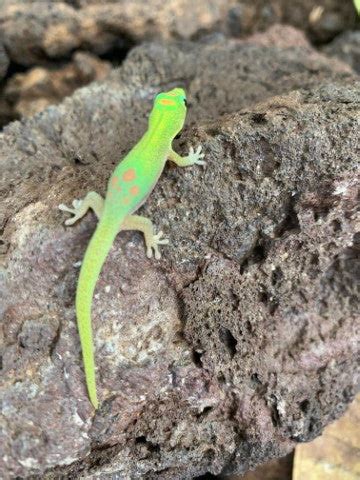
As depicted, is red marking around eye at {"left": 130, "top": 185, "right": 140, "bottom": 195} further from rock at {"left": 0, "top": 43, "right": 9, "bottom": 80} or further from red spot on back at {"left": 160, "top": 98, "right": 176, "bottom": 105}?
rock at {"left": 0, "top": 43, "right": 9, "bottom": 80}

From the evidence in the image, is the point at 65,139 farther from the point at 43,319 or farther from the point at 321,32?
the point at 321,32

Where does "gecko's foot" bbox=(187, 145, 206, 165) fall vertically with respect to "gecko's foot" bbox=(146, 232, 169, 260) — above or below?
above

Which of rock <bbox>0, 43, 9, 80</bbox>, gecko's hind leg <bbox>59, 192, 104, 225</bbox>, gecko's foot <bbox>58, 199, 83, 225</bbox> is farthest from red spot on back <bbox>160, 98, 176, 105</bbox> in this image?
rock <bbox>0, 43, 9, 80</bbox>

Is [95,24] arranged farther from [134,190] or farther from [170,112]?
[134,190]

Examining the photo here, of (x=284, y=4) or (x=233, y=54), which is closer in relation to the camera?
(x=233, y=54)

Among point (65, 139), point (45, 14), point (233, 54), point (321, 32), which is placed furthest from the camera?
point (321, 32)

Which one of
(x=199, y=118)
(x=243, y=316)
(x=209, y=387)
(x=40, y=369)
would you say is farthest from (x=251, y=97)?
(x=40, y=369)

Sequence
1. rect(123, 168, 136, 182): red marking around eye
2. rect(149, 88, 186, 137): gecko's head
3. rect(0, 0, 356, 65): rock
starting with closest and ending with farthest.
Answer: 1. rect(123, 168, 136, 182): red marking around eye
2. rect(149, 88, 186, 137): gecko's head
3. rect(0, 0, 356, 65): rock
